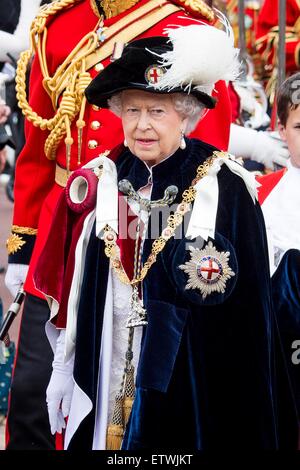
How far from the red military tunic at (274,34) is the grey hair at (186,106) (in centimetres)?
420

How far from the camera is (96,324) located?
4.49 meters

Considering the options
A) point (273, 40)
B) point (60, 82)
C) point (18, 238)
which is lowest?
point (18, 238)

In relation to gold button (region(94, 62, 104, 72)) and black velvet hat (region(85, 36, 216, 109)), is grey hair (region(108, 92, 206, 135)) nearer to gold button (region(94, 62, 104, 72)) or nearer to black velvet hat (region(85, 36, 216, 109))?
black velvet hat (region(85, 36, 216, 109))

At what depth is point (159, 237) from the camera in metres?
4.46

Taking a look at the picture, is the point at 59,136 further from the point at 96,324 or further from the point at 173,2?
the point at 96,324

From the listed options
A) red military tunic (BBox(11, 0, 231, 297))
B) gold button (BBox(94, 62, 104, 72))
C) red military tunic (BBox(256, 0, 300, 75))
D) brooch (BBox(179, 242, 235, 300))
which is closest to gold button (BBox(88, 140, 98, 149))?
red military tunic (BBox(11, 0, 231, 297))

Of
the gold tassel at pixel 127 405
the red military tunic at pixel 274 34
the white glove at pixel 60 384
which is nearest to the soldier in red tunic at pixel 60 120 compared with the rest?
the white glove at pixel 60 384

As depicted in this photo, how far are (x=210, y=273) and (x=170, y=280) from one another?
0.14 metres

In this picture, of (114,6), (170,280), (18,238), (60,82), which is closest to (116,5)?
(114,6)

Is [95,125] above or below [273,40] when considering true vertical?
below

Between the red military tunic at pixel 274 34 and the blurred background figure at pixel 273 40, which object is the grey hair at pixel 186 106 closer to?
the blurred background figure at pixel 273 40

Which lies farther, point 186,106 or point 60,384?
point 60,384

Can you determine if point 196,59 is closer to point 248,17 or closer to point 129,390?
point 129,390

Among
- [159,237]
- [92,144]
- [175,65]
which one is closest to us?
[175,65]
